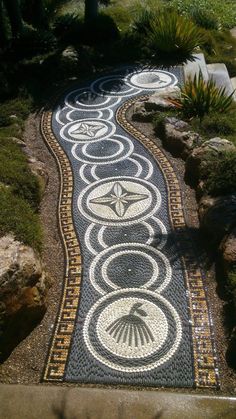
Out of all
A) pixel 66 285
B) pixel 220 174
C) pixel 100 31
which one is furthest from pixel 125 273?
pixel 100 31

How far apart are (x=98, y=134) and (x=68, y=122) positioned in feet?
2.97

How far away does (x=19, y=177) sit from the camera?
658cm

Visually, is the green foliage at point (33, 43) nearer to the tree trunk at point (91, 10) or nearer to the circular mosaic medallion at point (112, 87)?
the tree trunk at point (91, 10)

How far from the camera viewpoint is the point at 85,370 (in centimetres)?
425

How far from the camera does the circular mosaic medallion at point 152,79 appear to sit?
1068cm

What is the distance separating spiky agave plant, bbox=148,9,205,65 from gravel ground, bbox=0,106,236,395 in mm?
5718

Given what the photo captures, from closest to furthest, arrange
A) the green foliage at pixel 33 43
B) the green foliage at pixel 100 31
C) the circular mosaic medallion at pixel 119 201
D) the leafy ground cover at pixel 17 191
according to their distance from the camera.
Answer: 1. the leafy ground cover at pixel 17 191
2. the circular mosaic medallion at pixel 119 201
3. the green foliage at pixel 33 43
4. the green foliage at pixel 100 31

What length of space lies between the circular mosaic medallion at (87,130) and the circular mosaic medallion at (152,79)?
216 centimetres

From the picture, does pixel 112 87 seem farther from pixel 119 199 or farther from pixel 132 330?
pixel 132 330

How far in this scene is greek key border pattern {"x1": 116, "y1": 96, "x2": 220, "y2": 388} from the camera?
13.5 feet

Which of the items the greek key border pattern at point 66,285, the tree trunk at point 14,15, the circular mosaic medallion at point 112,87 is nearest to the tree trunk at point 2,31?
the tree trunk at point 14,15

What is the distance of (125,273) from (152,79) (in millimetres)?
7009

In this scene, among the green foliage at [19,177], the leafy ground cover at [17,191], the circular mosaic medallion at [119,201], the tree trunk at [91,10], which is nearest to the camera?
the leafy ground cover at [17,191]

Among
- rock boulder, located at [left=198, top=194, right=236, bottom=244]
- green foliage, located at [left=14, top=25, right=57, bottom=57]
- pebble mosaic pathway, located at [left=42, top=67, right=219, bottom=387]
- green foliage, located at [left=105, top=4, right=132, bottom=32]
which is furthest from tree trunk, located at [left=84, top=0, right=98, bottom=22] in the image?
rock boulder, located at [left=198, top=194, right=236, bottom=244]
